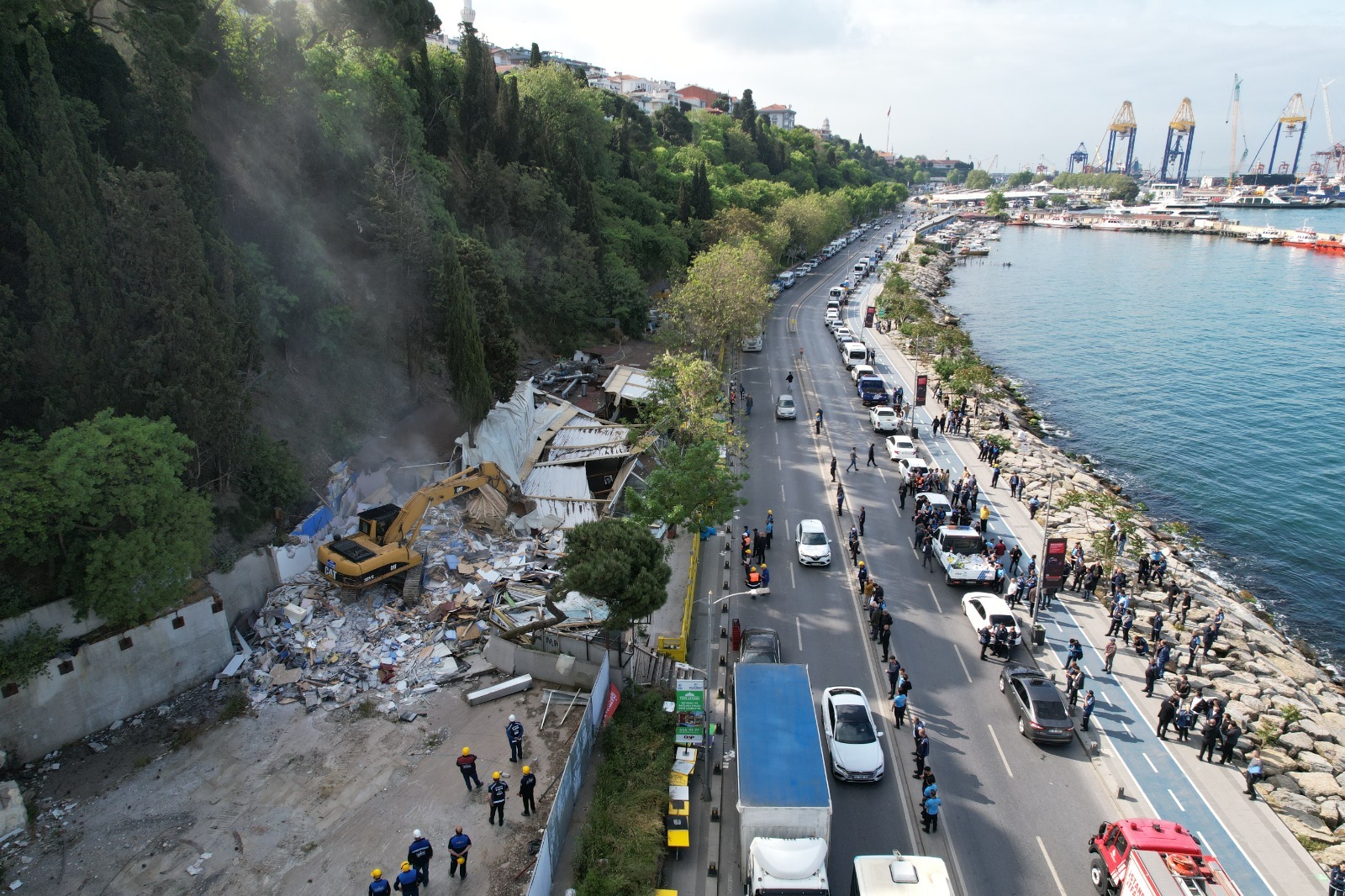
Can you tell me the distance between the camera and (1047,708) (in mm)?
18734

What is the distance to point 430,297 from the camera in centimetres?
3441

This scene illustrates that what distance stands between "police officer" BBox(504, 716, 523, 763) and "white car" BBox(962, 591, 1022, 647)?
43.3 ft

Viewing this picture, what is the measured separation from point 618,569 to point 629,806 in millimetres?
5571

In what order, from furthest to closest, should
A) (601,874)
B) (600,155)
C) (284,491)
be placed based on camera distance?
(600,155) < (284,491) < (601,874)

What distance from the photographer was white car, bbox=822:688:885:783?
17203 mm

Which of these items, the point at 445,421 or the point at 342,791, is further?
the point at 445,421

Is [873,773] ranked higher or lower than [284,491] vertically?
lower

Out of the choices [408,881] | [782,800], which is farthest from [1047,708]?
[408,881]

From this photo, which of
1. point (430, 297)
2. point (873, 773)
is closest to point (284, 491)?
point (430, 297)

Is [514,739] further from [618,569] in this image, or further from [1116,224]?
[1116,224]

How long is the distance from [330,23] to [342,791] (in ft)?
136

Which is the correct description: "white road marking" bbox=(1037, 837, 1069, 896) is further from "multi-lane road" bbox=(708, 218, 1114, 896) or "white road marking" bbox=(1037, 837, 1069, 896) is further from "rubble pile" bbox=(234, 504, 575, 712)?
"rubble pile" bbox=(234, 504, 575, 712)

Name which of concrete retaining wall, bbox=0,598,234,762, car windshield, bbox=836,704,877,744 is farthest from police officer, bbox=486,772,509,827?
concrete retaining wall, bbox=0,598,234,762

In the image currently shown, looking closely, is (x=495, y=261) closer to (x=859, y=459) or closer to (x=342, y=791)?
(x=859, y=459)
